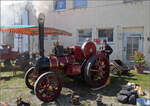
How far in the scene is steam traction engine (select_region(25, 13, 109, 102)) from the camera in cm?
331

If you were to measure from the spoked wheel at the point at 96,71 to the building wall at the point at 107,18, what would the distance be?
426 cm

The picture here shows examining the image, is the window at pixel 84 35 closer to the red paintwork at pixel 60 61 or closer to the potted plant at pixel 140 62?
the potted plant at pixel 140 62

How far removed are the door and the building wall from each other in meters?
0.25

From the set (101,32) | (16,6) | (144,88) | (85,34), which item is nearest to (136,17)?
(101,32)

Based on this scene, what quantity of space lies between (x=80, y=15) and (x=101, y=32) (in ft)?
5.80

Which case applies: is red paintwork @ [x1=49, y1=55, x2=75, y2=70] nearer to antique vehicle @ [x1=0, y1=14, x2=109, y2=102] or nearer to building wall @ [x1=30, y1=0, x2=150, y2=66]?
antique vehicle @ [x1=0, y1=14, x2=109, y2=102]

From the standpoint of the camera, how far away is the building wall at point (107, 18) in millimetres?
7867

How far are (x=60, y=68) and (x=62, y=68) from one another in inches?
3.3

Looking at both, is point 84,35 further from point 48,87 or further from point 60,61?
point 48,87

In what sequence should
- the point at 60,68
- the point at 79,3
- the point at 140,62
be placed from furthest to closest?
1. the point at 79,3
2. the point at 140,62
3. the point at 60,68

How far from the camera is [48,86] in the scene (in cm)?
332

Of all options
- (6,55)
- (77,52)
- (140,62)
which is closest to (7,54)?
(6,55)

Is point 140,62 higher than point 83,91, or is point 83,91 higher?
point 140,62

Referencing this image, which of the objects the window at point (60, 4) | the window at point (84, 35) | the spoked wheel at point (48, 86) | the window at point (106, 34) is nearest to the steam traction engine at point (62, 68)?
the spoked wheel at point (48, 86)
